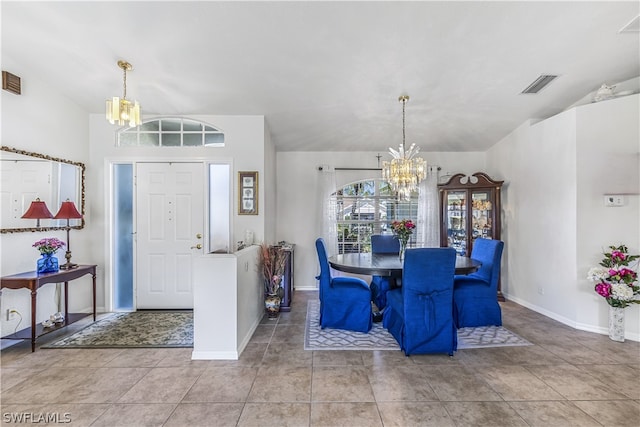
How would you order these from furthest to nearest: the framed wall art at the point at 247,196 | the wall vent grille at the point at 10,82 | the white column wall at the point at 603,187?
the framed wall art at the point at 247,196 → the white column wall at the point at 603,187 → the wall vent grille at the point at 10,82

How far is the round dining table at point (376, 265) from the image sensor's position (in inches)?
118

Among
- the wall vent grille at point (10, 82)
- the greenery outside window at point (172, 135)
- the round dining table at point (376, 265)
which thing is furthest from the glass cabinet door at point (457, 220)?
the wall vent grille at point (10, 82)

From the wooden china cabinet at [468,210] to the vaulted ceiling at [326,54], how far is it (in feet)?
3.38

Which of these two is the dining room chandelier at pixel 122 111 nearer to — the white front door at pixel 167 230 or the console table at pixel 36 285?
the white front door at pixel 167 230

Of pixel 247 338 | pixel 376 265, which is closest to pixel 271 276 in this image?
pixel 247 338

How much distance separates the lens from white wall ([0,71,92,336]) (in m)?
3.02

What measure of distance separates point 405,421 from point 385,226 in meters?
3.75

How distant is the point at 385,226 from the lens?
5.40 metres

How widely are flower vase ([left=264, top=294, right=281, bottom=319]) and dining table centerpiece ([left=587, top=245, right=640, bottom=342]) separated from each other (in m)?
3.67

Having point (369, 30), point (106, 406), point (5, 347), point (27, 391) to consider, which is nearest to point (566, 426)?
point (106, 406)

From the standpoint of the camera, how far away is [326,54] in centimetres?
289

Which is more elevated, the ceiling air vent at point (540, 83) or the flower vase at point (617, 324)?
the ceiling air vent at point (540, 83)

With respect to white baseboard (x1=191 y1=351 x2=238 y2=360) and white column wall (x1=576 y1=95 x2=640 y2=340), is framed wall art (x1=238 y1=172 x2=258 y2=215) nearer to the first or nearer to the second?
white baseboard (x1=191 y1=351 x2=238 y2=360)

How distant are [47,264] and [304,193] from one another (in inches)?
142
